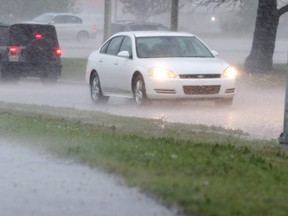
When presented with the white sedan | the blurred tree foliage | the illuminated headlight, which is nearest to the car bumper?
the white sedan

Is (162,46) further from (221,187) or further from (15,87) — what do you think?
(221,187)

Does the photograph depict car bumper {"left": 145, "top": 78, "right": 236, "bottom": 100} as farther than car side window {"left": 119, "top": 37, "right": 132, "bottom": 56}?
No

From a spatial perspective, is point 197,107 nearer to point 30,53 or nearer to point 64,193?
point 30,53

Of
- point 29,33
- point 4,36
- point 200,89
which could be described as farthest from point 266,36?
point 200,89

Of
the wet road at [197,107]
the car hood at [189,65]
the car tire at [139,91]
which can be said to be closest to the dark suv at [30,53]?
the wet road at [197,107]

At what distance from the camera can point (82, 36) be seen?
6059 centimetres

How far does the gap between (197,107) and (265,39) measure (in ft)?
31.2

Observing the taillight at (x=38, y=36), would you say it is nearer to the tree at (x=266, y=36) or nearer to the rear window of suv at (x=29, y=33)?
the rear window of suv at (x=29, y=33)

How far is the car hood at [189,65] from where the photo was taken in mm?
19547

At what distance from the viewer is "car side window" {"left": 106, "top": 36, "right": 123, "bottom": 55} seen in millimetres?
21891

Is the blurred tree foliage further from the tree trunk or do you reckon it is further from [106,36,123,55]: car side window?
[106,36,123,55]: car side window

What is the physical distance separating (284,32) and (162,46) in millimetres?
59985

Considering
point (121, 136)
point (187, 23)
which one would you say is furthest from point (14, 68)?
point (187, 23)

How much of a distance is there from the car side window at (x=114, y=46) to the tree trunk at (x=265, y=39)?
779 centimetres
